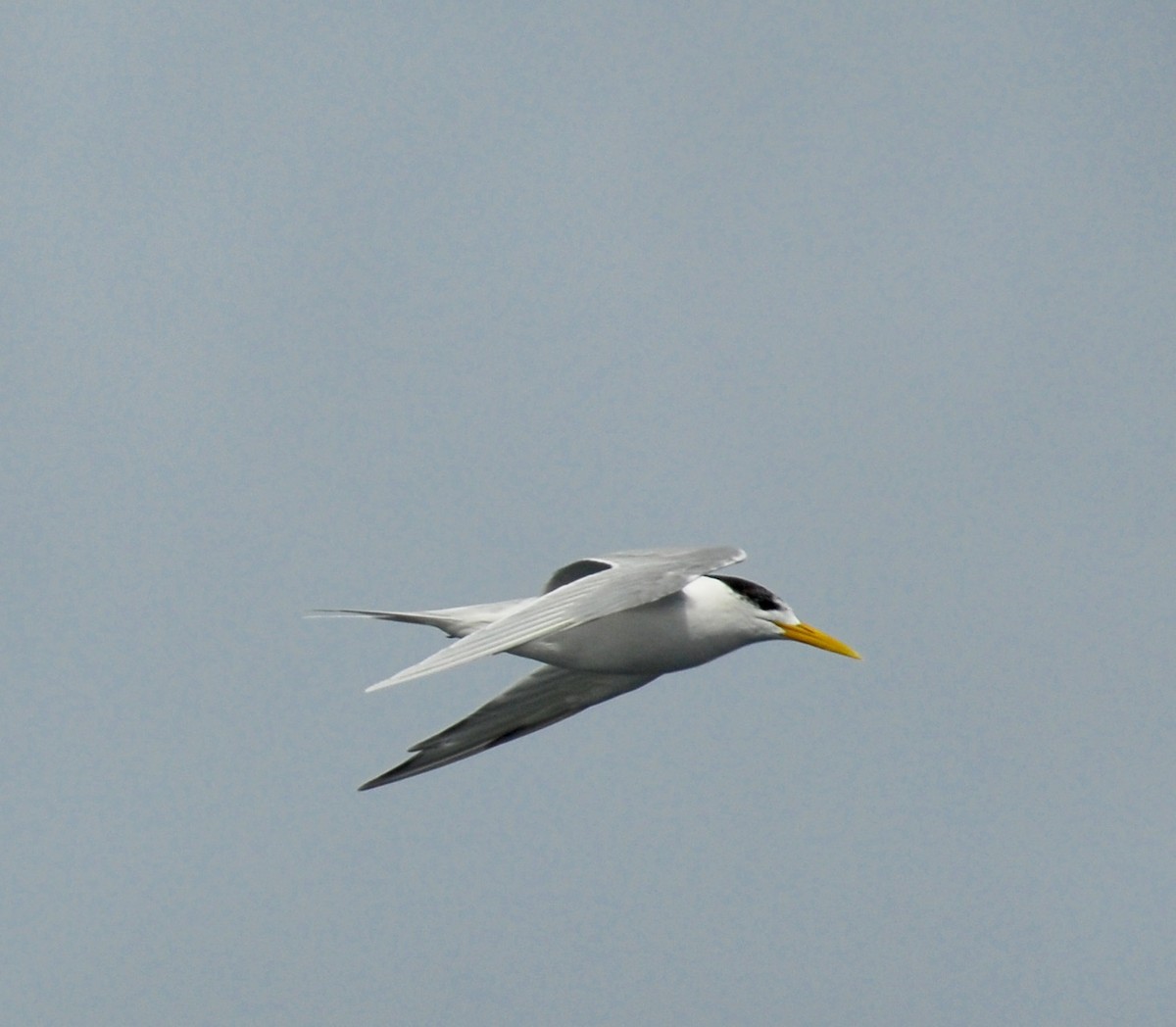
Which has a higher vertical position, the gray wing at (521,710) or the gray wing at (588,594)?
the gray wing at (588,594)

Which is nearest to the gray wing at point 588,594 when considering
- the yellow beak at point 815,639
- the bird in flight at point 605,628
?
the bird in flight at point 605,628

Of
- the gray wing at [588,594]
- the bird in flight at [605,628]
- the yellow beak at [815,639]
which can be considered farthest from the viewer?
the yellow beak at [815,639]

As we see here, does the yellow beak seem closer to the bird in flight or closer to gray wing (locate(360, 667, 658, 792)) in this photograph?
the bird in flight

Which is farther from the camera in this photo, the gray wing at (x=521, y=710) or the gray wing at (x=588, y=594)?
the gray wing at (x=521, y=710)

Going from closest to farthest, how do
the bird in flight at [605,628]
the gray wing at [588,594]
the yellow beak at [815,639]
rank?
the gray wing at [588,594] → the bird in flight at [605,628] → the yellow beak at [815,639]

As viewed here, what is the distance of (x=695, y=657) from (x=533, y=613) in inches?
130

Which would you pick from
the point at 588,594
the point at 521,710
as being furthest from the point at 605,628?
the point at 521,710

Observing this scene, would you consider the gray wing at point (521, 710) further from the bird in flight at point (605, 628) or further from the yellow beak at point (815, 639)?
the yellow beak at point (815, 639)

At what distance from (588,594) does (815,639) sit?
396 cm

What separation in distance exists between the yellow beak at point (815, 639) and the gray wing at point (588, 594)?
182 centimetres

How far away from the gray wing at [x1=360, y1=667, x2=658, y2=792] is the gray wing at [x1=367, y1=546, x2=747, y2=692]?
2039 mm

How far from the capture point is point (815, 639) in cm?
1855

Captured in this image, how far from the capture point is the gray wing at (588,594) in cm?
1384

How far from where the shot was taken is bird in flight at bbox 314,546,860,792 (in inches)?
606
